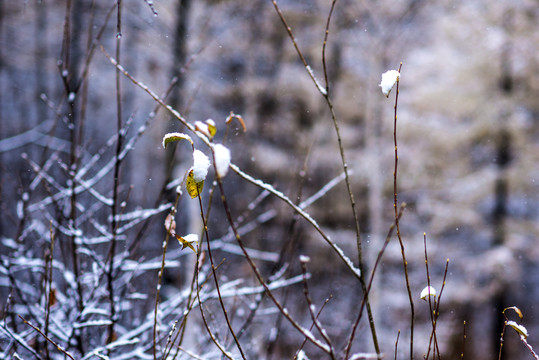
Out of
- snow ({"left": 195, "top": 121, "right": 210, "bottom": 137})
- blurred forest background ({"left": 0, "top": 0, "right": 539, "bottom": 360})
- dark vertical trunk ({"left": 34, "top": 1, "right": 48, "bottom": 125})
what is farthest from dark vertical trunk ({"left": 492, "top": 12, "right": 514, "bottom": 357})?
dark vertical trunk ({"left": 34, "top": 1, "right": 48, "bottom": 125})

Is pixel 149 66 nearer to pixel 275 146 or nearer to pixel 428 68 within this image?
pixel 275 146

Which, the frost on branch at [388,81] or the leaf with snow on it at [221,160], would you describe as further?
the frost on branch at [388,81]

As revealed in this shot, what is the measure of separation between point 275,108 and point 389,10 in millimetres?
2274

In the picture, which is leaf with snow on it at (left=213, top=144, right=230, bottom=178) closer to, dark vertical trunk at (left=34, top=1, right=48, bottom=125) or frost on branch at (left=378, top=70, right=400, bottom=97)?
frost on branch at (left=378, top=70, right=400, bottom=97)

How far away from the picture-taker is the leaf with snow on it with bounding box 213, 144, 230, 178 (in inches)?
24.6

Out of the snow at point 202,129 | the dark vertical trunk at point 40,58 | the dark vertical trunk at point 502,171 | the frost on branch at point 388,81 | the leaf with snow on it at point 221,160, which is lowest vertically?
the leaf with snow on it at point 221,160

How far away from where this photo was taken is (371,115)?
5.57 metres

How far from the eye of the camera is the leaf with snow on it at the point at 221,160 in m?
0.62

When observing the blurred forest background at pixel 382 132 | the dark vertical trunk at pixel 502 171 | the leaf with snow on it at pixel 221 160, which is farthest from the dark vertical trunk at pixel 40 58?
the dark vertical trunk at pixel 502 171

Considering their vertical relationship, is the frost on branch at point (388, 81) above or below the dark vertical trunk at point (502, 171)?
below

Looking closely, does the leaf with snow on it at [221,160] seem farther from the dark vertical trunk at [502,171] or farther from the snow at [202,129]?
the dark vertical trunk at [502,171]

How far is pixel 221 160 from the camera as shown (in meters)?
0.65

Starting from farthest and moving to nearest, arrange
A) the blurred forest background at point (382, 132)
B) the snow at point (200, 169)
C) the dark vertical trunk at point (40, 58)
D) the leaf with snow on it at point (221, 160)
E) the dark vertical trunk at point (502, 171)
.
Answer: the dark vertical trunk at point (40, 58) < the dark vertical trunk at point (502, 171) < the blurred forest background at point (382, 132) < the snow at point (200, 169) < the leaf with snow on it at point (221, 160)

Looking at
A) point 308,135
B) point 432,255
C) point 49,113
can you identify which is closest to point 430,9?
point 308,135
